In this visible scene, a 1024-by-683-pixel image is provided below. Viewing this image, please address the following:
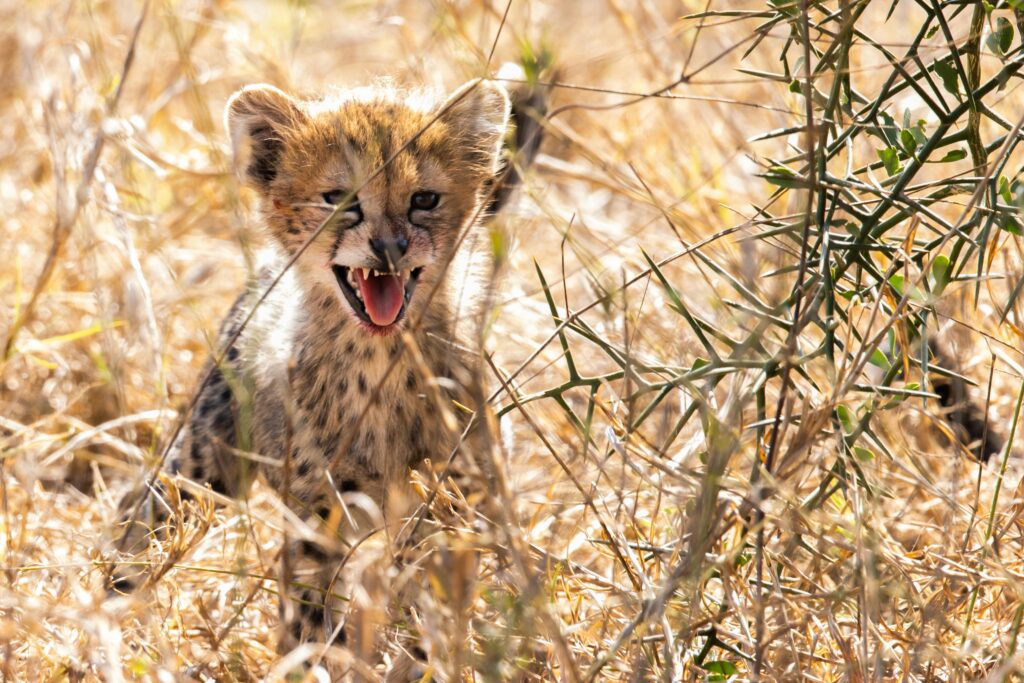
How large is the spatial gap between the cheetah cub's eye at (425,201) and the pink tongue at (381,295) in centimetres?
21

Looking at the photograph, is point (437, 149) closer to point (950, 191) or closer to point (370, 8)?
point (950, 191)

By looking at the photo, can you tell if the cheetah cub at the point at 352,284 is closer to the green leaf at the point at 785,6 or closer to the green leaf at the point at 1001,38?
the green leaf at the point at 785,6

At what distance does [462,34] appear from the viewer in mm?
4320

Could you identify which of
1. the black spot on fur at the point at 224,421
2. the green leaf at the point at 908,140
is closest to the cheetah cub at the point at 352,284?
the black spot on fur at the point at 224,421

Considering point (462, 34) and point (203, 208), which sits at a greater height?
point (462, 34)

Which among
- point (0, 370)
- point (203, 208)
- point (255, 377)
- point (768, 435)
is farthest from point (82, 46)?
point (768, 435)

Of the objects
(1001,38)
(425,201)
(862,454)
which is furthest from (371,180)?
(1001,38)

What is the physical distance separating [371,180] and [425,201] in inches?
9.2

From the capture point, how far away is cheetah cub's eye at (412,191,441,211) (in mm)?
3369

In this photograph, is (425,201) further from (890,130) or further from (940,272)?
(940,272)

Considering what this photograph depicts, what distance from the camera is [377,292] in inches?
130

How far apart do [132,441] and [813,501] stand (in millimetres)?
2415

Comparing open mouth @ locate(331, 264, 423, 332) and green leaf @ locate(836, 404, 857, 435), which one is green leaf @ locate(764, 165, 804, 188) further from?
open mouth @ locate(331, 264, 423, 332)

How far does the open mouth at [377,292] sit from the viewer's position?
3.26m
